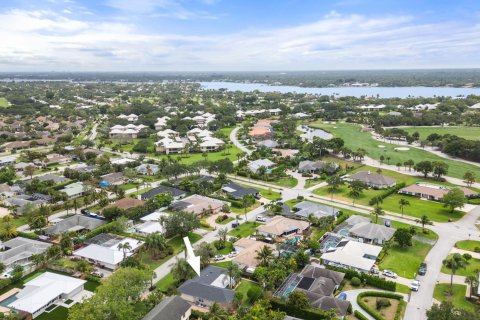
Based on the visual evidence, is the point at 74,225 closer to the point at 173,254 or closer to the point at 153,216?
the point at 153,216

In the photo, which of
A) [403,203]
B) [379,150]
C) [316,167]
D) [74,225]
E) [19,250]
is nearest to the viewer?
[19,250]

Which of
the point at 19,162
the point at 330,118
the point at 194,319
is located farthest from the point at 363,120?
the point at 194,319

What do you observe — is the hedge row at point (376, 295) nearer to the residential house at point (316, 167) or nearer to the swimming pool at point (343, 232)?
the swimming pool at point (343, 232)

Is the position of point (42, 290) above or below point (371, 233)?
above

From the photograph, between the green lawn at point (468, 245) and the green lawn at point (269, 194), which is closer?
the green lawn at point (468, 245)

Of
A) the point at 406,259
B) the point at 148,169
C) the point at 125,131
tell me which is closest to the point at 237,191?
the point at 148,169

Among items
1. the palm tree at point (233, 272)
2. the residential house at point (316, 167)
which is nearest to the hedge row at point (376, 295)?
the palm tree at point (233, 272)

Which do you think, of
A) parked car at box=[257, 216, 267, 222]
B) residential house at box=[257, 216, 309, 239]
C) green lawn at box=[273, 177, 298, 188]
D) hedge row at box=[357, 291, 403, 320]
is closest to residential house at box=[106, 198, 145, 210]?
parked car at box=[257, 216, 267, 222]

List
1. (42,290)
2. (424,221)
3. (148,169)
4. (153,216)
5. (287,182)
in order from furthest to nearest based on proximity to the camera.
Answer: (148,169) < (287,182) < (153,216) < (424,221) < (42,290)
